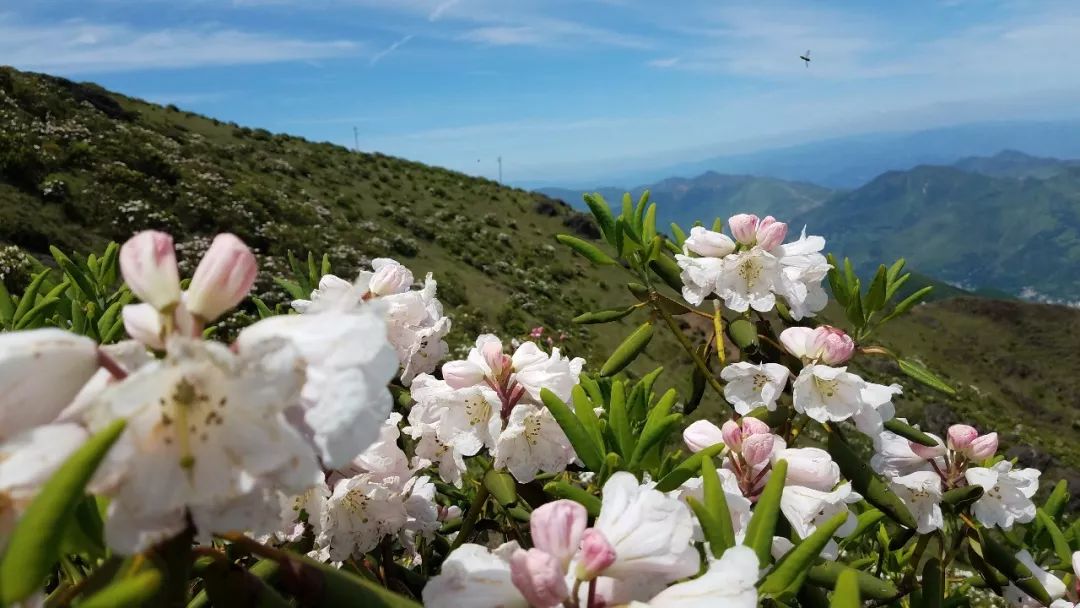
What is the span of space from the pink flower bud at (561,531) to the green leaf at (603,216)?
1404 millimetres

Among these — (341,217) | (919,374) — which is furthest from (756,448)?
(341,217)

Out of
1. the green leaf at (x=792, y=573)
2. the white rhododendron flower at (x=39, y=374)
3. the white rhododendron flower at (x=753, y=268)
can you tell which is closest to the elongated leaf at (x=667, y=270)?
the white rhododendron flower at (x=753, y=268)

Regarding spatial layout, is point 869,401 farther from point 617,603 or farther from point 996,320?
point 996,320

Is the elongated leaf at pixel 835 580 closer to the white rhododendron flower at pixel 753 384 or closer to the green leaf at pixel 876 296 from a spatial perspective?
the white rhododendron flower at pixel 753 384

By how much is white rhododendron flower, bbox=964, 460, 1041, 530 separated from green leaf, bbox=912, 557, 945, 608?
0.32 metres

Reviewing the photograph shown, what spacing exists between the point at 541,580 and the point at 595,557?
0.26 feet

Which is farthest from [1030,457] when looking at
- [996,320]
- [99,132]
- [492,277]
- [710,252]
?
[996,320]

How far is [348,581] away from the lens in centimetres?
88

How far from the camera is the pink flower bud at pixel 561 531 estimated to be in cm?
100

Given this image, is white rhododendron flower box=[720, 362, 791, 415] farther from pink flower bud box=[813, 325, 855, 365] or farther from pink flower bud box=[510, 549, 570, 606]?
pink flower bud box=[510, 549, 570, 606]

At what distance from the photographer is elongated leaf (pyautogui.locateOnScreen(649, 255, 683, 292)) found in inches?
93.6

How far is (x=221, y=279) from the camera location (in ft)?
2.95

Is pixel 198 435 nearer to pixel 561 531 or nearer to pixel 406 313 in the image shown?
pixel 561 531

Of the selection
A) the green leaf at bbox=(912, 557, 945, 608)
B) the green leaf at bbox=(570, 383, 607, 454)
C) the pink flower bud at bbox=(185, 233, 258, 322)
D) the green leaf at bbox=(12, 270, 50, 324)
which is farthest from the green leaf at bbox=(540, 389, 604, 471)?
the green leaf at bbox=(12, 270, 50, 324)
